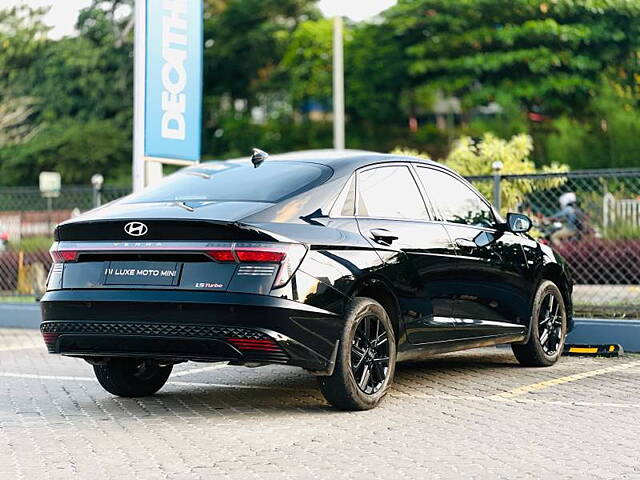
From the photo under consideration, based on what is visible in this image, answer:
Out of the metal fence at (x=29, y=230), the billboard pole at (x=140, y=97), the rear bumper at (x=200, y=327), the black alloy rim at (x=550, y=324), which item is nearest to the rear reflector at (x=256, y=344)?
the rear bumper at (x=200, y=327)

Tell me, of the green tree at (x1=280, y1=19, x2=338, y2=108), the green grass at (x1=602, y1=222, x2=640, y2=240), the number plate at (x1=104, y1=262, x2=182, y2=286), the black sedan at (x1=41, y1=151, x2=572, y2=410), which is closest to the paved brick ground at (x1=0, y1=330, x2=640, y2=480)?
the black sedan at (x1=41, y1=151, x2=572, y2=410)

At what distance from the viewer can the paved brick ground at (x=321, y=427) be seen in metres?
6.11

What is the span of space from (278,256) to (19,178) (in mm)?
56920

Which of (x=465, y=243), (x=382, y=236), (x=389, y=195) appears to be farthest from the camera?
(x=465, y=243)

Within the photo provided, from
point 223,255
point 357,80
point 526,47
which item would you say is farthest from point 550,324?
point 357,80

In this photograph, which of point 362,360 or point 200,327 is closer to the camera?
point 200,327

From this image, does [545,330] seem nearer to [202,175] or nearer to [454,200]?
[454,200]

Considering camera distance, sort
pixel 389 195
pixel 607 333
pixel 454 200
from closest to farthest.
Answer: pixel 389 195, pixel 454 200, pixel 607 333

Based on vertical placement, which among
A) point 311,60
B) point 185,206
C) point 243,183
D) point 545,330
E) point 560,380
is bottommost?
point 560,380

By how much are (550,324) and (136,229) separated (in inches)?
156

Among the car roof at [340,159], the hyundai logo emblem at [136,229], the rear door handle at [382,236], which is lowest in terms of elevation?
the rear door handle at [382,236]

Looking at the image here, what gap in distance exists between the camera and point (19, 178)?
62188 mm

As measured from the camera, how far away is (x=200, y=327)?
724cm

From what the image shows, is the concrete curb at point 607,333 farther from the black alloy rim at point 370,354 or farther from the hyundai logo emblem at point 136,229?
the hyundai logo emblem at point 136,229
